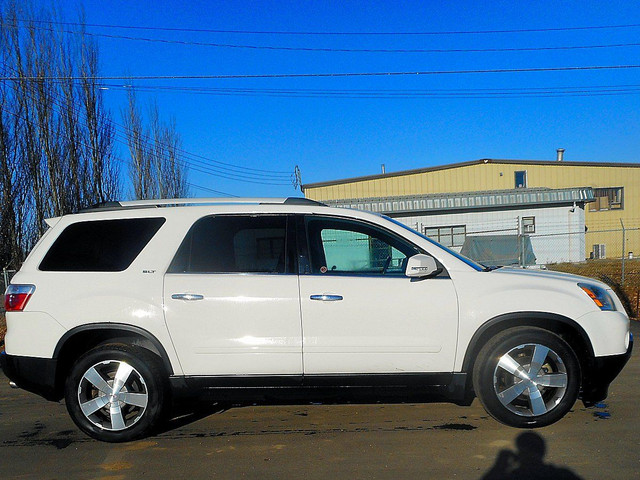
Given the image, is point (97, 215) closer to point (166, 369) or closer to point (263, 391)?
point (166, 369)

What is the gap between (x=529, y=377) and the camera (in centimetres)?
383

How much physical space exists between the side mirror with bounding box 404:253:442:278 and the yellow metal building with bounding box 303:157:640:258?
26.6 meters

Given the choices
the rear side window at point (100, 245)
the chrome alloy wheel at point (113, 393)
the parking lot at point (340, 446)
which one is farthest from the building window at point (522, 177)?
the chrome alloy wheel at point (113, 393)

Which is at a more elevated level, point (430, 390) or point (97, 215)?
point (97, 215)

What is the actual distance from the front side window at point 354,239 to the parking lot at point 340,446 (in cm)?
135

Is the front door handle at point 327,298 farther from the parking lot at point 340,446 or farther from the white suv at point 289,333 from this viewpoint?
the parking lot at point 340,446

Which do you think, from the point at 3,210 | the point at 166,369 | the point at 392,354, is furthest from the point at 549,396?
the point at 3,210

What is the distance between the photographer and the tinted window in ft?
12.9

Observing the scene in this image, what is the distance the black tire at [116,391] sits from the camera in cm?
382

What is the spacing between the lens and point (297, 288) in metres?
3.82

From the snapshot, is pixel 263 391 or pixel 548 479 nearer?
pixel 548 479

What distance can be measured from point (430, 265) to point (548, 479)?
5.31ft

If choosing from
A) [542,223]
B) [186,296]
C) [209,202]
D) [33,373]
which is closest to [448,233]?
[542,223]

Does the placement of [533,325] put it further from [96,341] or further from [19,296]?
[19,296]
